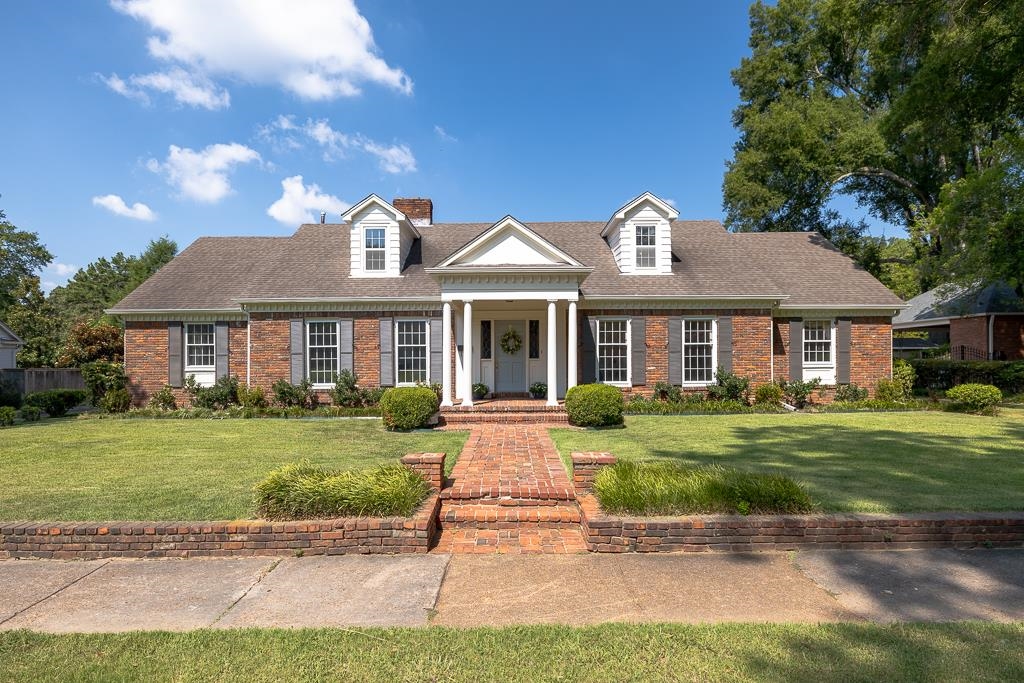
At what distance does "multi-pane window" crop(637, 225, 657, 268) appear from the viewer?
16578mm

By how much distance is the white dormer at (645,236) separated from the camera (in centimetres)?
1628

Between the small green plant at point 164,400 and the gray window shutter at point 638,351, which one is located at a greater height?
the gray window shutter at point 638,351

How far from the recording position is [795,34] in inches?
1029

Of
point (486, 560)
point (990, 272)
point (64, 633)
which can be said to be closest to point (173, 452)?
point (64, 633)

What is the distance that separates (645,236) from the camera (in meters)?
16.7

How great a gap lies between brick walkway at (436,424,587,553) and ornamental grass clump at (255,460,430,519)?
592 millimetres

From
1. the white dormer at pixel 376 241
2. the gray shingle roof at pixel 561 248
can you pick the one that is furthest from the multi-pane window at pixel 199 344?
the white dormer at pixel 376 241

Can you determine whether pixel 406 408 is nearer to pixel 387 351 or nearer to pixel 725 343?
pixel 387 351

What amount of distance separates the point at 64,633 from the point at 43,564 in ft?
5.85

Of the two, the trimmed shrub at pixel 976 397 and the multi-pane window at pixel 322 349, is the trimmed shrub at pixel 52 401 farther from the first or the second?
the trimmed shrub at pixel 976 397

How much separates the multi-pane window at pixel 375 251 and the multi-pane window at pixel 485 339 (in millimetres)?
3848

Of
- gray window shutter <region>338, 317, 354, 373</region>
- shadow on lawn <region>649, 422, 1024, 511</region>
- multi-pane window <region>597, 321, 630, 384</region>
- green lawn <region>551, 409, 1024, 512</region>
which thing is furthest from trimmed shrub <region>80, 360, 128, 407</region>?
shadow on lawn <region>649, 422, 1024, 511</region>

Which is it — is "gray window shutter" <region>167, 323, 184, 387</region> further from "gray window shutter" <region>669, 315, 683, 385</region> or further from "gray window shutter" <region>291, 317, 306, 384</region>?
"gray window shutter" <region>669, 315, 683, 385</region>

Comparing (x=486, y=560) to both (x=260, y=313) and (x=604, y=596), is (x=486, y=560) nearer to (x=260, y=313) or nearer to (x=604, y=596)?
(x=604, y=596)
